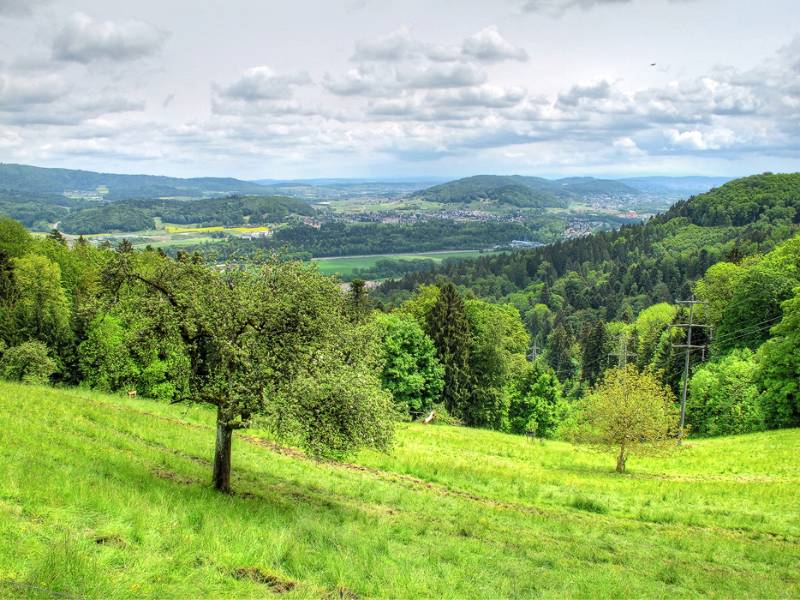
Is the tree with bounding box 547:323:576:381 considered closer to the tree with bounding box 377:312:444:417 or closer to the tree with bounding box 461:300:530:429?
the tree with bounding box 461:300:530:429

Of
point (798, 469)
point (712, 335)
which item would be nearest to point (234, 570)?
point (798, 469)

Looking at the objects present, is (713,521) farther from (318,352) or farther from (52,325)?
(52,325)

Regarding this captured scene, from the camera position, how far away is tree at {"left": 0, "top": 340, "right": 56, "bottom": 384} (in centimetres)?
4381

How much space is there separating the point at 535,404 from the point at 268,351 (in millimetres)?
54161

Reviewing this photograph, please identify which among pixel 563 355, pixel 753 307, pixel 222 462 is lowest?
pixel 563 355

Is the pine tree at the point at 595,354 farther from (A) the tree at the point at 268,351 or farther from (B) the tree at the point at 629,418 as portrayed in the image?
(A) the tree at the point at 268,351

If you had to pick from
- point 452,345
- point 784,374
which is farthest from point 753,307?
point 452,345

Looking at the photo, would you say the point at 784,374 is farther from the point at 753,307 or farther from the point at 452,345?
the point at 452,345

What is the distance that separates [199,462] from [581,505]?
1410 cm

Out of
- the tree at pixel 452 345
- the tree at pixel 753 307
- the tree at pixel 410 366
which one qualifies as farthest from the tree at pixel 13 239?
the tree at pixel 753 307

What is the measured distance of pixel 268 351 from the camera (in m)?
16.3

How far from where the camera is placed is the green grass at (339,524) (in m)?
11.2

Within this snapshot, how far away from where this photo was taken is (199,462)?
21.3 metres

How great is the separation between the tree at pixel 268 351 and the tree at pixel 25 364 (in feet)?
107
